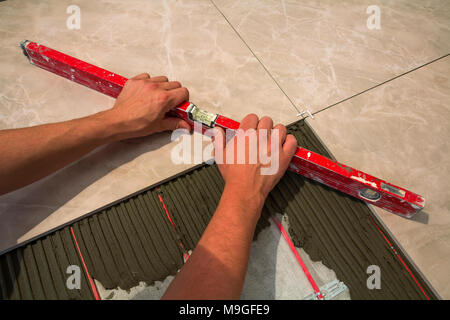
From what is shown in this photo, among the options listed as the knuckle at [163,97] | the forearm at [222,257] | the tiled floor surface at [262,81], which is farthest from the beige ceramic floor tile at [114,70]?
the forearm at [222,257]

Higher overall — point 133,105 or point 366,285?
point 133,105

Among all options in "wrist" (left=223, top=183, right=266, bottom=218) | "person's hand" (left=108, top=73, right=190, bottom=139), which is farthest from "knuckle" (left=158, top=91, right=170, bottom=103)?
"wrist" (left=223, top=183, right=266, bottom=218)

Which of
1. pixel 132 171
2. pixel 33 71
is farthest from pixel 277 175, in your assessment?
pixel 33 71

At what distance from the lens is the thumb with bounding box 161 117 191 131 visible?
3.37 feet

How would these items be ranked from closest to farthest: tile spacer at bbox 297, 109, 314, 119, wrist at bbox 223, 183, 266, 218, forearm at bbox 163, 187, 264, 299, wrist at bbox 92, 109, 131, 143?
forearm at bbox 163, 187, 264, 299 → wrist at bbox 223, 183, 266, 218 → wrist at bbox 92, 109, 131, 143 → tile spacer at bbox 297, 109, 314, 119

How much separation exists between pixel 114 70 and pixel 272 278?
3.61 ft

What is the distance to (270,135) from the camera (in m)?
0.92

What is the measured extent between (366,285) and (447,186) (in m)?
0.50

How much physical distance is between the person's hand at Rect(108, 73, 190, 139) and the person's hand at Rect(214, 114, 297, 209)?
26cm

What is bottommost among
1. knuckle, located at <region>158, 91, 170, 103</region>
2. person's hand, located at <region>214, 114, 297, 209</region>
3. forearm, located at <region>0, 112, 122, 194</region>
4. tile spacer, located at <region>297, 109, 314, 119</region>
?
person's hand, located at <region>214, 114, 297, 209</region>

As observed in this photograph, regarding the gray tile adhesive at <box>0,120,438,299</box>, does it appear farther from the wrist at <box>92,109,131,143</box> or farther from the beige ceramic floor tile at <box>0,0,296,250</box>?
the wrist at <box>92,109,131,143</box>

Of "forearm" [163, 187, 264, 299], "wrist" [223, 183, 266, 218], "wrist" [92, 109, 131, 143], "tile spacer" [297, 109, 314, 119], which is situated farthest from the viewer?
"tile spacer" [297, 109, 314, 119]
